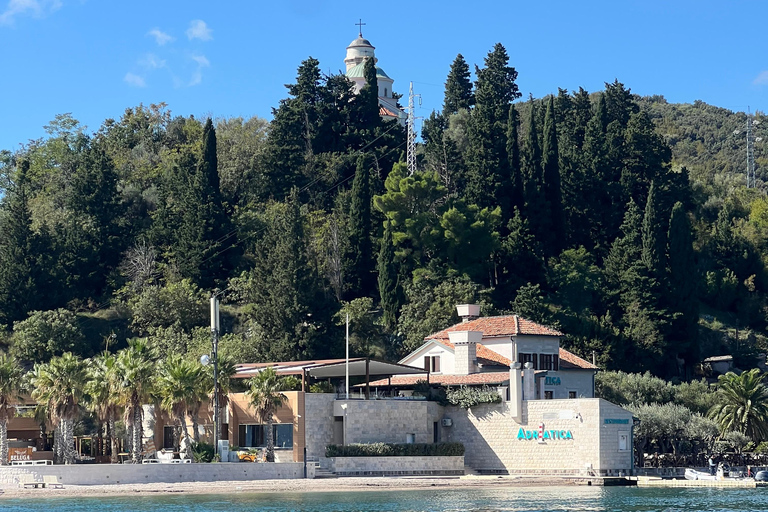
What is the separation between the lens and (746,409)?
64000mm

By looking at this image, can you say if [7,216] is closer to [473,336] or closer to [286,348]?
[286,348]

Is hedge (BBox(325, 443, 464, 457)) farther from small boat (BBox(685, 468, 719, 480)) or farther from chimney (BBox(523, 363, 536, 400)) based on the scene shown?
small boat (BBox(685, 468, 719, 480))

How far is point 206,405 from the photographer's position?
58.8 m

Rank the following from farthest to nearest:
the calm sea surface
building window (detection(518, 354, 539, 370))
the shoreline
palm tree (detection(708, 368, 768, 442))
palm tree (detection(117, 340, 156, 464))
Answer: building window (detection(518, 354, 539, 370)), palm tree (detection(708, 368, 768, 442)), palm tree (detection(117, 340, 156, 464)), the shoreline, the calm sea surface

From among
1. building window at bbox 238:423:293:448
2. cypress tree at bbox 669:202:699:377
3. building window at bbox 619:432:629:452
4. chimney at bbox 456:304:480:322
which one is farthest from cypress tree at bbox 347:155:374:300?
building window at bbox 619:432:629:452

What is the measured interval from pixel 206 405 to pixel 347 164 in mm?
38304

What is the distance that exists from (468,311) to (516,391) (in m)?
12.2

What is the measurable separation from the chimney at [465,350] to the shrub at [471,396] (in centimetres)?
193

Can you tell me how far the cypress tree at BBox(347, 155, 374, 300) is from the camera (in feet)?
269

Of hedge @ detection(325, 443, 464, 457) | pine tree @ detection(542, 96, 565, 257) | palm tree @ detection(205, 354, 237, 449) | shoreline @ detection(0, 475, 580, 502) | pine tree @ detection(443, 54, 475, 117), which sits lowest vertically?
shoreline @ detection(0, 475, 580, 502)

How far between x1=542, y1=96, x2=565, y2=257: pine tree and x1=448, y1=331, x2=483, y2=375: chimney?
25166 millimetres

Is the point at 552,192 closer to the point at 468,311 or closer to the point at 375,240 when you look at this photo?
the point at 375,240

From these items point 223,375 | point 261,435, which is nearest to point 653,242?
A: point 261,435

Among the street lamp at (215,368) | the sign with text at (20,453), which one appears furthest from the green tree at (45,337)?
the street lamp at (215,368)
